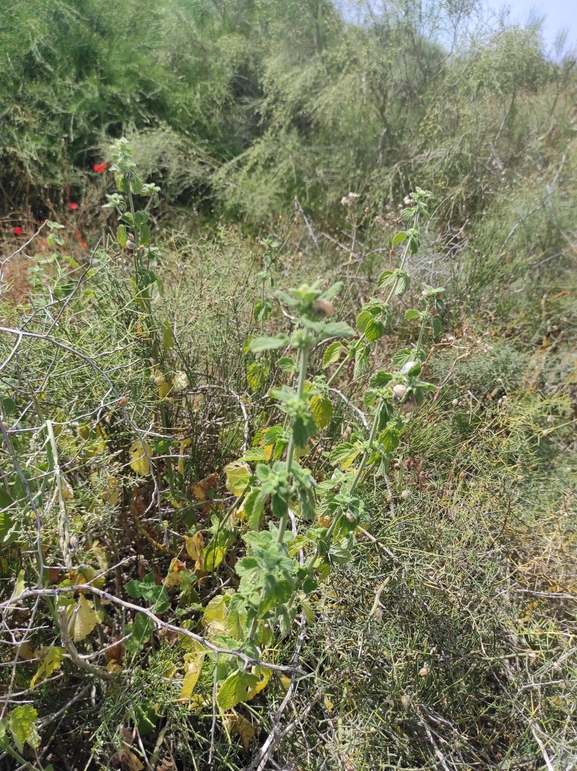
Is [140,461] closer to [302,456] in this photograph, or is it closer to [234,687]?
[302,456]

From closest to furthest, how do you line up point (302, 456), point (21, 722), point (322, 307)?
point (322, 307)
point (21, 722)
point (302, 456)

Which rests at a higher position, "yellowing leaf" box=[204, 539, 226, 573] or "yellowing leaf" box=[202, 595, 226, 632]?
"yellowing leaf" box=[202, 595, 226, 632]

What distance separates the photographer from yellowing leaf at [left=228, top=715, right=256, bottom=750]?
1.21 meters

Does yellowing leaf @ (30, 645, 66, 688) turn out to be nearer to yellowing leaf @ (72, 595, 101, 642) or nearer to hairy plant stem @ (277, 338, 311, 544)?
yellowing leaf @ (72, 595, 101, 642)

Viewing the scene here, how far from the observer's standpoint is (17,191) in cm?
352

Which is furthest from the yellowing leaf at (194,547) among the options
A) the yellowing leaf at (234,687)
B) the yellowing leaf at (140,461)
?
the yellowing leaf at (234,687)

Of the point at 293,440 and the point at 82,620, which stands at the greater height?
the point at 293,440

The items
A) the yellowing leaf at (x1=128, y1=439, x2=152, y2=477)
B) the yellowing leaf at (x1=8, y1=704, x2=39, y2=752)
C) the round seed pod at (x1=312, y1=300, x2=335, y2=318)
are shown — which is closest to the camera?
the round seed pod at (x1=312, y1=300, x2=335, y2=318)

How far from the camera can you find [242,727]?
1.21 m

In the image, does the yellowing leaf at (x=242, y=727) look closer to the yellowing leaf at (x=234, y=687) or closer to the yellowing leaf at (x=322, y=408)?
the yellowing leaf at (x=234, y=687)

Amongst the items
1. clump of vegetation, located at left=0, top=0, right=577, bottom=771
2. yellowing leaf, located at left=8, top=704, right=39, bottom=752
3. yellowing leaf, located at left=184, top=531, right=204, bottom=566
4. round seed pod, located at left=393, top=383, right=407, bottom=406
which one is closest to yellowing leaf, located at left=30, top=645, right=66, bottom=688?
clump of vegetation, located at left=0, top=0, right=577, bottom=771

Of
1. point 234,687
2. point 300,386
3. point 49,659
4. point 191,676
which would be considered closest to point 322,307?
point 300,386

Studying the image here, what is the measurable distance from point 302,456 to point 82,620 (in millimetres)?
719

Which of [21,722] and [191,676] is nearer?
[21,722]
